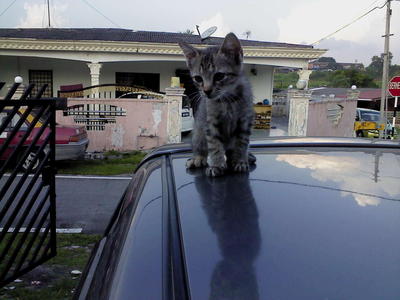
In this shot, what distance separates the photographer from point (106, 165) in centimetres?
1124

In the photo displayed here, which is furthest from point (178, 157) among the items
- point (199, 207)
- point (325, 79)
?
point (325, 79)

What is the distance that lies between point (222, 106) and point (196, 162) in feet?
1.33

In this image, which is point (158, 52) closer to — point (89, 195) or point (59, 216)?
point (89, 195)

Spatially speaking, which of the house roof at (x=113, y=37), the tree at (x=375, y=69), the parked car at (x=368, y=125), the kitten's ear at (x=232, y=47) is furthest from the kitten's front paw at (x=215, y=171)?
the tree at (x=375, y=69)

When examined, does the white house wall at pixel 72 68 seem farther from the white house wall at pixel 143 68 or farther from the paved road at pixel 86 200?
the paved road at pixel 86 200

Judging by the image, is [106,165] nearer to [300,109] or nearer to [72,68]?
[300,109]

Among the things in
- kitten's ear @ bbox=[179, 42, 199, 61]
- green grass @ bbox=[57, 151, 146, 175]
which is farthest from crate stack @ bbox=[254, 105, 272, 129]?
kitten's ear @ bbox=[179, 42, 199, 61]

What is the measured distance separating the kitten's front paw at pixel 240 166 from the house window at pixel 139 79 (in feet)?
55.1

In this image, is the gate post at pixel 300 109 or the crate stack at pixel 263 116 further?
the crate stack at pixel 263 116

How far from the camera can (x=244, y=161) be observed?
2197 millimetres

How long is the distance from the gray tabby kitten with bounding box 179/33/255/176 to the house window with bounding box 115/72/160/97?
53.5 ft

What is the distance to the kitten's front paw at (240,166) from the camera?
2.05 m

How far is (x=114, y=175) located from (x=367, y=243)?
9.39 meters

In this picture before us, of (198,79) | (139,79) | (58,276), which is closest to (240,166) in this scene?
(198,79)
